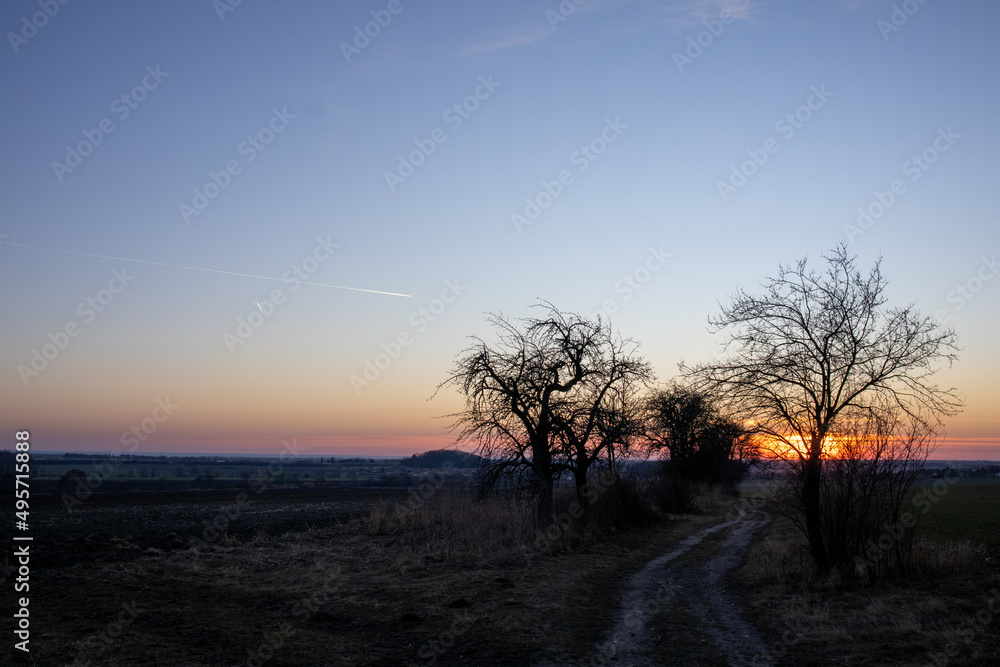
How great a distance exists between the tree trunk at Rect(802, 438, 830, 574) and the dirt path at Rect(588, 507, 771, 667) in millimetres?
2037

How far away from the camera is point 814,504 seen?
43.1ft

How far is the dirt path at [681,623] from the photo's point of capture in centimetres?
862

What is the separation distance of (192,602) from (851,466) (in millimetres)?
12589

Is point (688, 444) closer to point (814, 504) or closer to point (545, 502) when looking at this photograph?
point (545, 502)

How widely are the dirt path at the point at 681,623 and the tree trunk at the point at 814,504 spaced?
80.2 inches

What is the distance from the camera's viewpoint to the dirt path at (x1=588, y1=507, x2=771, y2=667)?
28.3ft

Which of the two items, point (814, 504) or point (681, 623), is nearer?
point (681, 623)

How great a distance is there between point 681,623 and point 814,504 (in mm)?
4562

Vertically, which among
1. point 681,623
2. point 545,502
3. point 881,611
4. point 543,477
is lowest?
point 681,623
